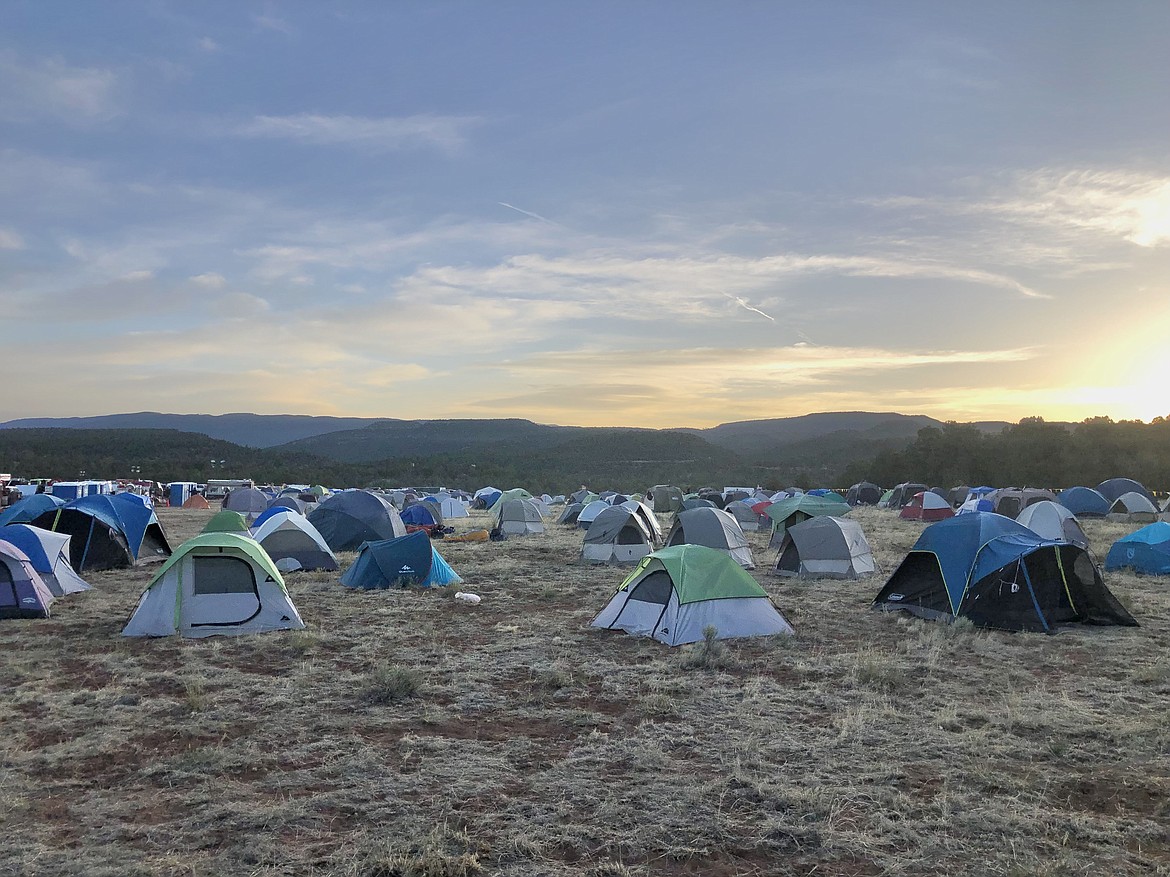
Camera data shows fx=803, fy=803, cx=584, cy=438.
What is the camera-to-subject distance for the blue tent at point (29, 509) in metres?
18.7

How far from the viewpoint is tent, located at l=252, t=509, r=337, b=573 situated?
61.7ft

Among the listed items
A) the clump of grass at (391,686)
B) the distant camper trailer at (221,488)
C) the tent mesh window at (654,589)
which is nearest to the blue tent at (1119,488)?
the tent mesh window at (654,589)

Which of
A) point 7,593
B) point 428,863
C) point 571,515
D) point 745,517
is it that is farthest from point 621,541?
point 571,515

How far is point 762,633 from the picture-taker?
11953mm

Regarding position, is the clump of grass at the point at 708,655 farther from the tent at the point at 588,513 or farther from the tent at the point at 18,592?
the tent at the point at 588,513

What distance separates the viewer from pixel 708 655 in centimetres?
1063

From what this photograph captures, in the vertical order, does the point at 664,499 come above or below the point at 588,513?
below

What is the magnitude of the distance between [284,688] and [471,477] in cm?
8094

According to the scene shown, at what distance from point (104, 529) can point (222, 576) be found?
8872mm

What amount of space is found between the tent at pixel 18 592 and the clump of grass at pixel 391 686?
7519 millimetres

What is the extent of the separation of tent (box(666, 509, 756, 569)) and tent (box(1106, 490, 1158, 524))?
80.8ft

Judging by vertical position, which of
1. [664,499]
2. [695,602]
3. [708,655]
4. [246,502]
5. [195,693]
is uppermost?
[695,602]

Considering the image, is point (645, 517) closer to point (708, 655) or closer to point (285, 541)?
point (285, 541)

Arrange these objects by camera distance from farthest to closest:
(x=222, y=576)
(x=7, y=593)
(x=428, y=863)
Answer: (x=7, y=593)
(x=222, y=576)
(x=428, y=863)
